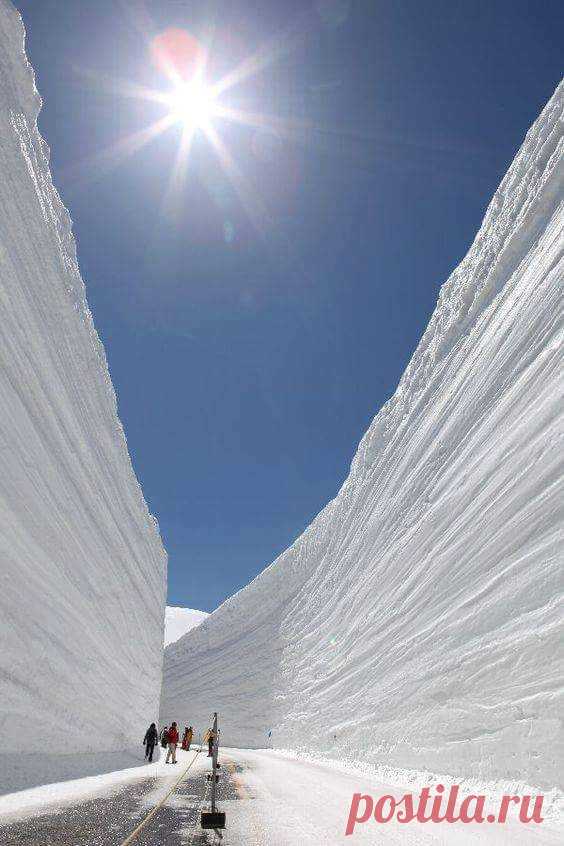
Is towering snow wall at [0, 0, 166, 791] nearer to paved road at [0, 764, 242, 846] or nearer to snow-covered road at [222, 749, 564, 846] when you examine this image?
paved road at [0, 764, 242, 846]

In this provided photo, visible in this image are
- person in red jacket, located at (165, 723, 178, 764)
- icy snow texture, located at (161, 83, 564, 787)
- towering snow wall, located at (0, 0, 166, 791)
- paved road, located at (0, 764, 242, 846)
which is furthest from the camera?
person in red jacket, located at (165, 723, 178, 764)

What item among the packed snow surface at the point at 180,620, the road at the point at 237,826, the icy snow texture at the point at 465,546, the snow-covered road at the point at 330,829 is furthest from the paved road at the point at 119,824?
the packed snow surface at the point at 180,620

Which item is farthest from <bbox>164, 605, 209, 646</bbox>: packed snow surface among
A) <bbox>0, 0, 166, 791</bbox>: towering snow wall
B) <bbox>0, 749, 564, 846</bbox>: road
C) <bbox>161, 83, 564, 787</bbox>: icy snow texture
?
<bbox>0, 749, 564, 846</bbox>: road

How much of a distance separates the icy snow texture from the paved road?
5506mm

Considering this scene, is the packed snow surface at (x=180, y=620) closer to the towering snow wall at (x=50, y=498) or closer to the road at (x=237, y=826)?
the towering snow wall at (x=50, y=498)

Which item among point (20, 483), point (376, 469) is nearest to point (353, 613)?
point (376, 469)

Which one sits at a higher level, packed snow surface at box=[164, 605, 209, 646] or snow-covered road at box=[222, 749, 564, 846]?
packed snow surface at box=[164, 605, 209, 646]

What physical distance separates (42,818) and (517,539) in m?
10.3

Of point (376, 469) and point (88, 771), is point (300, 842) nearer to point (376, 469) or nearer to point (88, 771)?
point (88, 771)

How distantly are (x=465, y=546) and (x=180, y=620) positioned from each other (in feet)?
333

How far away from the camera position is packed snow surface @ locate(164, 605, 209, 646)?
10259 centimetres

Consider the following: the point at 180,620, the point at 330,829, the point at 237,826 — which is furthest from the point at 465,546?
the point at 180,620

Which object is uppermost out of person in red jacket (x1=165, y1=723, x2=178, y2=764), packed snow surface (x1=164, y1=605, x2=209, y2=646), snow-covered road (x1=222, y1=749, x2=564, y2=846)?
packed snow surface (x1=164, y1=605, x2=209, y2=646)

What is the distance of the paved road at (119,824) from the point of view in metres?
5.31
